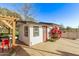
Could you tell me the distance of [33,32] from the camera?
11.2 meters

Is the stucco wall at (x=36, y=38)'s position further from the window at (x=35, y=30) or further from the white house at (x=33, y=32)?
the window at (x=35, y=30)

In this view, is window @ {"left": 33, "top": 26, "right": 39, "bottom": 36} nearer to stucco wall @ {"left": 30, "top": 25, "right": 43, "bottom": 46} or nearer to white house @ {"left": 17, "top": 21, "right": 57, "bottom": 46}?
white house @ {"left": 17, "top": 21, "right": 57, "bottom": 46}

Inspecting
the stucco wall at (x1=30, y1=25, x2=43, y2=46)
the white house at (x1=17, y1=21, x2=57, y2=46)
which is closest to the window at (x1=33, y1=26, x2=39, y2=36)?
the white house at (x1=17, y1=21, x2=57, y2=46)

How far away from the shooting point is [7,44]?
403 inches

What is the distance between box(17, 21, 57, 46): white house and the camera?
437 inches

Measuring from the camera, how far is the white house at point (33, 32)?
1109cm

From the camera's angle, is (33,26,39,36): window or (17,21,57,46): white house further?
(33,26,39,36): window

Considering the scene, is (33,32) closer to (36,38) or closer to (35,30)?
(35,30)

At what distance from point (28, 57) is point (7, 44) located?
2176 millimetres

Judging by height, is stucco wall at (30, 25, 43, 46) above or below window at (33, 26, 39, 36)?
below

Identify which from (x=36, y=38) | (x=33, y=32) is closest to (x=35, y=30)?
(x=33, y=32)

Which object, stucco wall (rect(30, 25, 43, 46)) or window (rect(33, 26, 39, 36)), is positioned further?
window (rect(33, 26, 39, 36))

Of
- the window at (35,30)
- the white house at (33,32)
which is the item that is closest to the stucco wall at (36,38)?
the white house at (33,32)

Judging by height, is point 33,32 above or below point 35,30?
below
